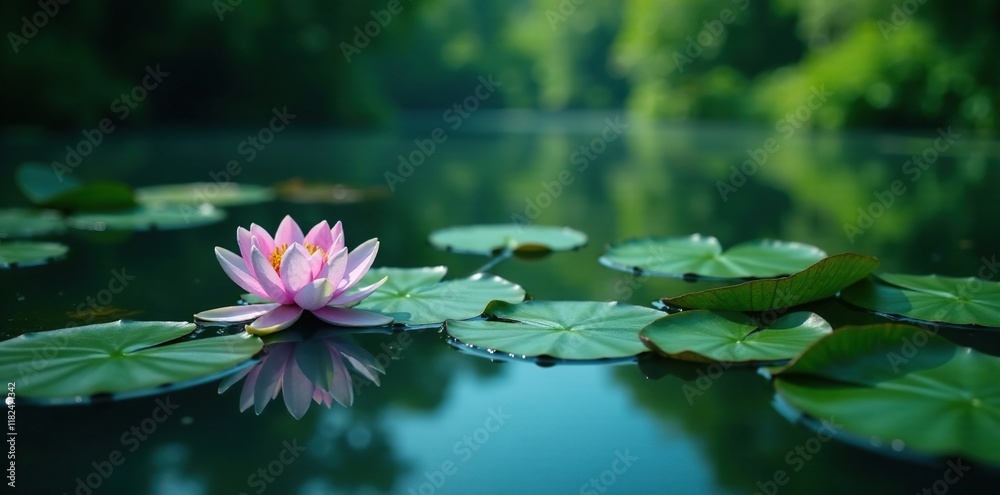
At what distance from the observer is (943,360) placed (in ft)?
3.30

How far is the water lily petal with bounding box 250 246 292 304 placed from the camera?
3.83 feet

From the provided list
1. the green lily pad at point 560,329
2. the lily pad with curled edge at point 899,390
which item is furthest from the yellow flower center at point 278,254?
Answer: the lily pad with curled edge at point 899,390

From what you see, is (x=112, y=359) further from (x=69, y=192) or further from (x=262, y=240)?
(x=69, y=192)

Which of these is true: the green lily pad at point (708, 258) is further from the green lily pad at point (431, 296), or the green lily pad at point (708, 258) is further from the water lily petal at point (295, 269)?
the water lily petal at point (295, 269)

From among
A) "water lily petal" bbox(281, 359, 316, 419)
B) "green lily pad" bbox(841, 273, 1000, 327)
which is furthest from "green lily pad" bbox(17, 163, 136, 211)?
"green lily pad" bbox(841, 273, 1000, 327)

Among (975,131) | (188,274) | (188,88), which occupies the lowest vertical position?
(975,131)

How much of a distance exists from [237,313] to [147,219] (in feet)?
5.10

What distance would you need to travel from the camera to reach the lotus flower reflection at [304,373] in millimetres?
1027

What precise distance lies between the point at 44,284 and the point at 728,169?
4.47 metres

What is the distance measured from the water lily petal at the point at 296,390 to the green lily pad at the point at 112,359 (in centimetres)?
7

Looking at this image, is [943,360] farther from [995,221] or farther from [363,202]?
[363,202]

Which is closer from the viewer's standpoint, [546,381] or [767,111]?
[546,381]

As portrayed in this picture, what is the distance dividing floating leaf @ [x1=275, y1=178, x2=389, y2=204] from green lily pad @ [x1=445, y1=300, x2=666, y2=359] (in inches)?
88.2

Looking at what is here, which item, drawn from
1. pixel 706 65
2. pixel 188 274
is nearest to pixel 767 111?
pixel 706 65
